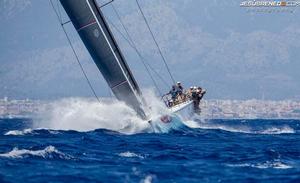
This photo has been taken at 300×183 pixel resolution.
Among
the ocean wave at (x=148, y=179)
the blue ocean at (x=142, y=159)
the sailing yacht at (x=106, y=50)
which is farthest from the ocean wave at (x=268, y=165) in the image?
the sailing yacht at (x=106, y=50)

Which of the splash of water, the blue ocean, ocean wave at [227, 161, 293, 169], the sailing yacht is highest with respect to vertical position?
the sailing yacht

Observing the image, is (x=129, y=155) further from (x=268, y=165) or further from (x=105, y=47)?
(x=105, y=47)

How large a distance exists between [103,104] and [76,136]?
936cm

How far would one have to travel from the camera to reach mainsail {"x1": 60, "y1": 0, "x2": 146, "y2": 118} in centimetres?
4734

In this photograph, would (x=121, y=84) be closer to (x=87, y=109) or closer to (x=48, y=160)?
(x=87, y=109)

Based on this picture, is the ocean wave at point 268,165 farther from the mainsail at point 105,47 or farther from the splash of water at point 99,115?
the mainsail at point 105,47

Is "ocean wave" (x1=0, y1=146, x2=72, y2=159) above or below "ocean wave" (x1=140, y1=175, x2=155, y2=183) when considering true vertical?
above

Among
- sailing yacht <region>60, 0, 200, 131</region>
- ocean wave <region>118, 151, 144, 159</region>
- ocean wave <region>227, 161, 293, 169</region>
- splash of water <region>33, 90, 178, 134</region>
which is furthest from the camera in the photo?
splash of water <region>33, 90, 178, 134</region>

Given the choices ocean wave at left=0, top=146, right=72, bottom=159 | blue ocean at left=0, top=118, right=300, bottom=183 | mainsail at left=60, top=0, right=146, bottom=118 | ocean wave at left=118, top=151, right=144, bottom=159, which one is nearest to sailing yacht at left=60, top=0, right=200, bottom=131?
mainsail at left=60, top=0, right=146, bottom=118

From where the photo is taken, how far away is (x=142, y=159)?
3059 cm

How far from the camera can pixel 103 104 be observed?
168 feet

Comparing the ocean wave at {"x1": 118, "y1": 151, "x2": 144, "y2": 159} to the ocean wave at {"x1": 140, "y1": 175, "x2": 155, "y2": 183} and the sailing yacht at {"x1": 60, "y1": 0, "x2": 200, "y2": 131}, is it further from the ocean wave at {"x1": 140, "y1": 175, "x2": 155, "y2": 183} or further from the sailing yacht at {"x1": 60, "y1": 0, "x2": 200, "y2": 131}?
the sailing yacht at {"x1": 60, "y1": 0, "x2": 200, "y2": 131}

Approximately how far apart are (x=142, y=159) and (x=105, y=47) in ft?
58.1

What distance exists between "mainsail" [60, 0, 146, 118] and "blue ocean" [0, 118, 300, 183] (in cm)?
509
